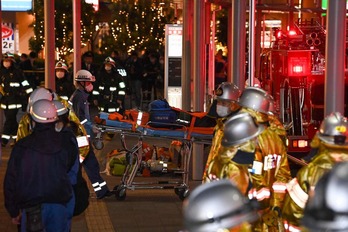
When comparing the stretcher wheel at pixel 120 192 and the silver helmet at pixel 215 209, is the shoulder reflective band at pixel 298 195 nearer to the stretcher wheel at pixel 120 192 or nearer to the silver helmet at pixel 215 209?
the silver helmet at pixel 215 209

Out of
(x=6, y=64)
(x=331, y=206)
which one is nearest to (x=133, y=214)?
(x=6, y=64)

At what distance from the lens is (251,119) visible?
598cm

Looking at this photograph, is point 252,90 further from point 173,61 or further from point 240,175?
point 173,61

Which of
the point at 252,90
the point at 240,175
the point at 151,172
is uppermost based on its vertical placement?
the point at 252,90

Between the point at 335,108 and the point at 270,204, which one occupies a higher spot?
the point at 335,108

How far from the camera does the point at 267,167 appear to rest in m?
6.88

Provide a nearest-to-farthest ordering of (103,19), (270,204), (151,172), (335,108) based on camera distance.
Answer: (270,204), (335,108), (151,172), (103,19)

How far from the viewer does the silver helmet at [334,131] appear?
5492 millimetres

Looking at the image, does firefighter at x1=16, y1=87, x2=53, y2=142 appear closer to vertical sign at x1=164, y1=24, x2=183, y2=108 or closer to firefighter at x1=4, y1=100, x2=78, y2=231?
firefighter at x1=4, y1=100, x2=78, y2=231

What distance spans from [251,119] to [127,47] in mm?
29793

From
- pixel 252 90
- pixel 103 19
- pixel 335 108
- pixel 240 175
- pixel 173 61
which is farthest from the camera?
pixel 103 19

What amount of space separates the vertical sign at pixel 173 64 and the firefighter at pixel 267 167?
14033mm

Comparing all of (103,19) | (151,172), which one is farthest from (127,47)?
(151,172)

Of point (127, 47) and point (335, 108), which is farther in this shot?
point (127, 47)
